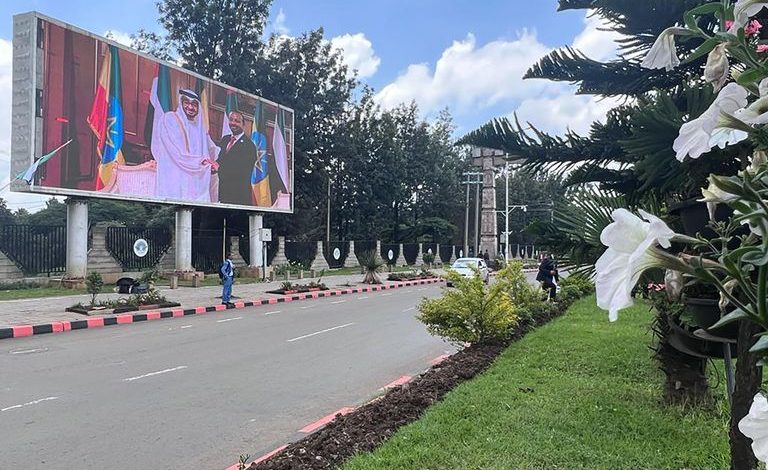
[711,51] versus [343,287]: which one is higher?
[711,51]

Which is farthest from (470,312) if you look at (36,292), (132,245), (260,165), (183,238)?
(260,165)

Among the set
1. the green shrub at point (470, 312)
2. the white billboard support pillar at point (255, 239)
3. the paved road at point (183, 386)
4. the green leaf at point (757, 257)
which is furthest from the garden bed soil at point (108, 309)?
the green leaf at point (757, 257)

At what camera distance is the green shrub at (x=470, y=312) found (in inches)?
284

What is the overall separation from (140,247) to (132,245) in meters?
0.47

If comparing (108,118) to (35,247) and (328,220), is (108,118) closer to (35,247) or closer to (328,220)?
(35,247)

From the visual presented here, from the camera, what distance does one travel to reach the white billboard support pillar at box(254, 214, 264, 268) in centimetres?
2602

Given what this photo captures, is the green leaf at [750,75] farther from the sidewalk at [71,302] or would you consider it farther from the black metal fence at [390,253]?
the black metal fence at [390,253]

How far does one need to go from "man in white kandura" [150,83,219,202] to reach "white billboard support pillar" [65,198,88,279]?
2.56m

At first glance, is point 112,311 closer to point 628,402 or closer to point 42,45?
point 42,45

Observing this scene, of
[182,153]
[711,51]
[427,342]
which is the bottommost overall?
[427,342]

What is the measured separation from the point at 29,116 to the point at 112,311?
6.26m

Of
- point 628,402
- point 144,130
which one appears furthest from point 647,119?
point 144,130

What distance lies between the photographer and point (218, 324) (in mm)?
12445

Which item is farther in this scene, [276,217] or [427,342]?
→ [276,217]
